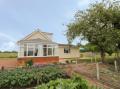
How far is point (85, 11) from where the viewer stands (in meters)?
25.5

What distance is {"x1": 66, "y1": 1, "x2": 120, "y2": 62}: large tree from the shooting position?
23359 mm

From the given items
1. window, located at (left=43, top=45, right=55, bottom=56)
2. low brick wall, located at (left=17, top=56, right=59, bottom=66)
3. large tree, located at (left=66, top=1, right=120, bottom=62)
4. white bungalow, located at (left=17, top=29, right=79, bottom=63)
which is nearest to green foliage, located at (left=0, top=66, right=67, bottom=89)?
large tree, located at (left=66, top=1, right=120, bottom=62)

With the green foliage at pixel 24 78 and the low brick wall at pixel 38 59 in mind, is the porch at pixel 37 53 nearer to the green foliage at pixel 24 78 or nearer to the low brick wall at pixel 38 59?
the low brick wall at pixel 38 59

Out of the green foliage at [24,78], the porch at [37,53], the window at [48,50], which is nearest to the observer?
the green foliage at [24,78]

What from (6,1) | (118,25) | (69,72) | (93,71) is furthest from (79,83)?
(118,25)

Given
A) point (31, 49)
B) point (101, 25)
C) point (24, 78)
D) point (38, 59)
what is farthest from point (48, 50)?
point (24, 78)

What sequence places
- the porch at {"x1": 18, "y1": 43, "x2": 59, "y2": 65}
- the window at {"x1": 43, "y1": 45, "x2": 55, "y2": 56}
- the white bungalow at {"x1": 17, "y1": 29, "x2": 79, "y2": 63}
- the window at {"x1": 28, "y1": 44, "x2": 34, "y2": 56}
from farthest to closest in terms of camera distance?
the window at {"x1": 43, "y1": 45, "x2": 55, "y2": 56} → the window at {"x1": 28, "y1": 44, "x2": 34, "y2": 56} → the white bungalow at {"x1": 17, "y1": 29, "x2": 79, "y2": 63} → the porch at {"x1": 18, "y1": 43, "x2": 59, "y2": 65}

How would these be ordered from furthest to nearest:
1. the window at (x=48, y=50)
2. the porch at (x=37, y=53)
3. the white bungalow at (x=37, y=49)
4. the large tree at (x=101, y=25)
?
the window at (x=48, y=50), the white bungalow at (x=37, y=49), the porch at (x=37, y=53), the large tree at (x=101, y=25)

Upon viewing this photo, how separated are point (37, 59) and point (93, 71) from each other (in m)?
12.0

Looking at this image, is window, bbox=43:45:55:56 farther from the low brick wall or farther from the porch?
the low brick wall

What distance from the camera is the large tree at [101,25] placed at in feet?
76.6

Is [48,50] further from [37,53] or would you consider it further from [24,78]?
[24,78]

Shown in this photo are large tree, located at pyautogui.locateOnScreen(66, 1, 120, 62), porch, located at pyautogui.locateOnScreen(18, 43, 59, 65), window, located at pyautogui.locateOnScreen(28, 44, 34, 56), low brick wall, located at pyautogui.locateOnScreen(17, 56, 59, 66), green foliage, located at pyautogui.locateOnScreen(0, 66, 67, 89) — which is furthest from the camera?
window, located at pyautogui.locateOnScreen(28, 44, 34, 56)

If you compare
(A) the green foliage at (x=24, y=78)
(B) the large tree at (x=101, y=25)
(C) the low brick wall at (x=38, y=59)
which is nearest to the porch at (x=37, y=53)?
(C) the low brick wall at (x=38, y=59)
